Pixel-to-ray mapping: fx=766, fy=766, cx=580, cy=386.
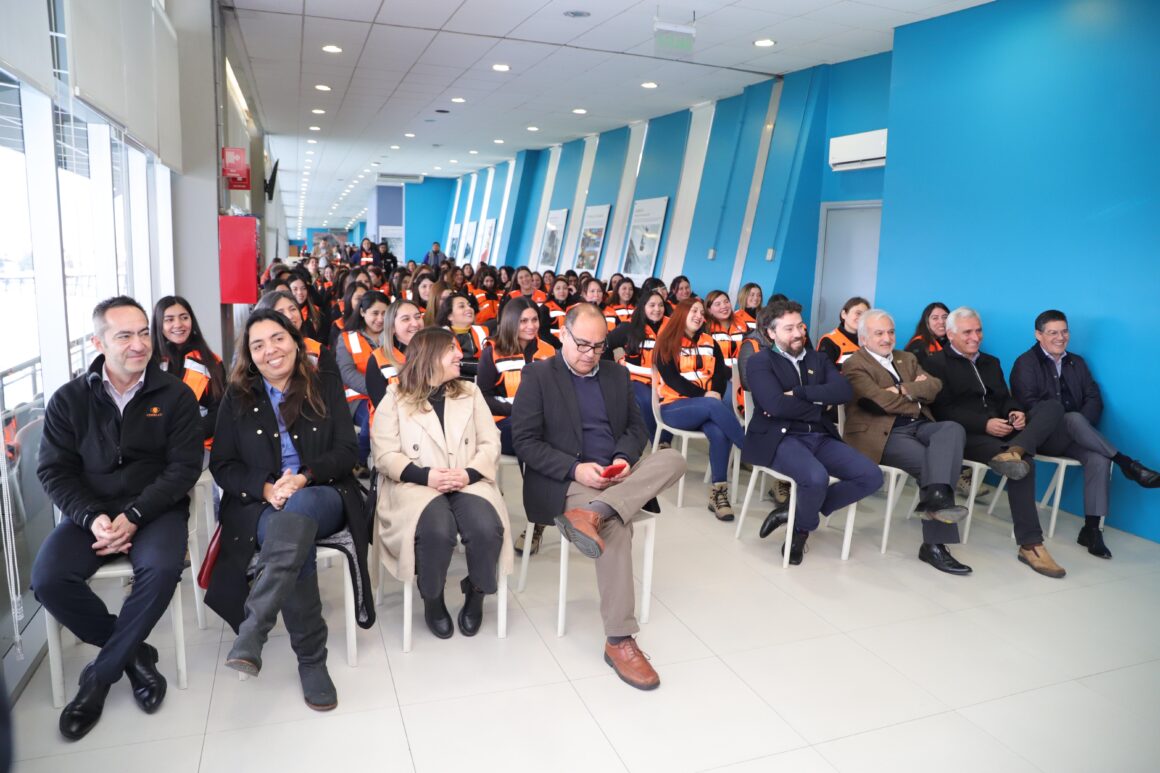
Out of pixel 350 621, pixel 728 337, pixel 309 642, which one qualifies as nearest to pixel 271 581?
pixel 309 642

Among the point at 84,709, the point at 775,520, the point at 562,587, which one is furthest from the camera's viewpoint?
the point at 775,520

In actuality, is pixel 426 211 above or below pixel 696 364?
above

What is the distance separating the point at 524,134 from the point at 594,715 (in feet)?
43.3

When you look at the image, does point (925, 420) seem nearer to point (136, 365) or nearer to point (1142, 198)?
point (1142, 198)

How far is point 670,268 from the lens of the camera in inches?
446

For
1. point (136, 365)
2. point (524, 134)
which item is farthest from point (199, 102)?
point (524, 134)

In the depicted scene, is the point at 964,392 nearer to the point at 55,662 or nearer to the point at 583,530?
the point at 583,530

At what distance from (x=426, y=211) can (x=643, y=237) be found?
45.8 feet

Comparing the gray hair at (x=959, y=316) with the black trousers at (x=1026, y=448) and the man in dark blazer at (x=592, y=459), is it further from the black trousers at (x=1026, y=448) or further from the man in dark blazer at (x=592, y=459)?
the man in dark blazer at (x=592, y=459)

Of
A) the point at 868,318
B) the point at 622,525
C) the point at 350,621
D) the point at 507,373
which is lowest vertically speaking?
the point at 350,621

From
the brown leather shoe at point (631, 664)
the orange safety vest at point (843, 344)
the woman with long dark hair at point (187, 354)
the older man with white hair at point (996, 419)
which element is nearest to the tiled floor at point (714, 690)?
the brown leather shoe at point (631, 664)

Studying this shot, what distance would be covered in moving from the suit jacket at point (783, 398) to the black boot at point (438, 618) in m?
2.10

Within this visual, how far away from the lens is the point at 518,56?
8523 millimetres

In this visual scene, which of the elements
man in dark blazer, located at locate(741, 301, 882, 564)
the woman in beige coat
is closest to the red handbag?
the woman in beige coat
